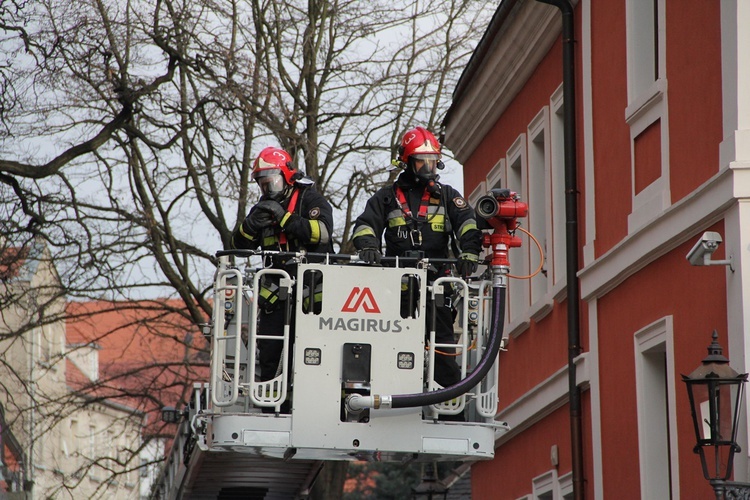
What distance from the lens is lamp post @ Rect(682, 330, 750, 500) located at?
27.3 ft

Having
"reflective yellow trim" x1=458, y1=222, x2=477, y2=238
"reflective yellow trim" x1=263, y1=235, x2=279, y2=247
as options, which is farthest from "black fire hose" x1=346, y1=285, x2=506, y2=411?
"reflective yellow trim" x1=263, y1=235, x2=279, y2=247

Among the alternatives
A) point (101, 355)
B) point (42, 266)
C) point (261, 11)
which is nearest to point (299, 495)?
point (42, 266)

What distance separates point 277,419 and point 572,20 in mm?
6594

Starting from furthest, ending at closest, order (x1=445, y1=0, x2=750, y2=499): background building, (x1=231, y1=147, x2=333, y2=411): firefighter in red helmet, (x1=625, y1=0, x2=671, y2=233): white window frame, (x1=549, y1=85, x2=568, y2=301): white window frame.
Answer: (x1=549, y1=85, x2=568, y2=301): white window frame
(x1=625, y1=0, x2=671, y2=233): white window frame
(x1=231, y1=147, x2=333, y2=411): firefighter in red helmet
(x1=445, y1=0, x2=750, y2=499): background building

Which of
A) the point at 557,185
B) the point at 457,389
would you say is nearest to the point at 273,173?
the point at 457,389

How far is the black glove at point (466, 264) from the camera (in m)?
9.57

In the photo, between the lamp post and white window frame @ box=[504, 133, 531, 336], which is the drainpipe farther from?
the lamp post

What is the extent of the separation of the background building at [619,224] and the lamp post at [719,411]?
0.37 meters

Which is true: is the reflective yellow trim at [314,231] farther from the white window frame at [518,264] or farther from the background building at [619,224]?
the white window frame at [518,264]

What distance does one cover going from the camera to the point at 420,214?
9977 mm

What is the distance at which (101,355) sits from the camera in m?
66.9

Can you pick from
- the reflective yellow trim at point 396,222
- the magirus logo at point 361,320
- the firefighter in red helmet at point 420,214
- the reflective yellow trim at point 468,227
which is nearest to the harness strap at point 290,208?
the firefighter in red helmet at point 420,214

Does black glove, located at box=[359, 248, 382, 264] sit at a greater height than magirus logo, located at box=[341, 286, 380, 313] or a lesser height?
greater

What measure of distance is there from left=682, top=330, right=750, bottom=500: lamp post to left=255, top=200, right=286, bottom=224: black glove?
305 centimetres
